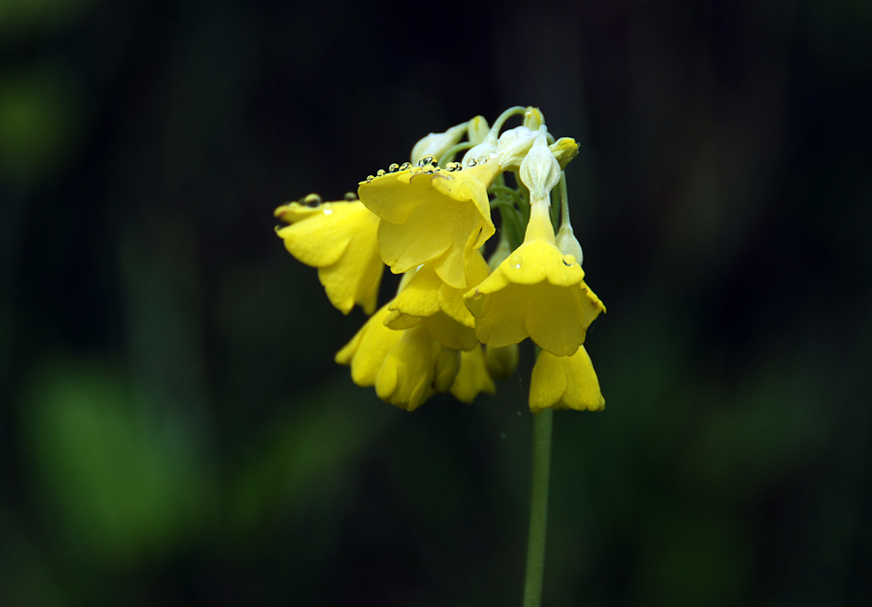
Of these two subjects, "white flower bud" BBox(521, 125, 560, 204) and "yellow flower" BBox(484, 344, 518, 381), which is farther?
"yellow flower" BBox(484, 344, 518, 381)

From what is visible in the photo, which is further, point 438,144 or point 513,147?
point 438,144

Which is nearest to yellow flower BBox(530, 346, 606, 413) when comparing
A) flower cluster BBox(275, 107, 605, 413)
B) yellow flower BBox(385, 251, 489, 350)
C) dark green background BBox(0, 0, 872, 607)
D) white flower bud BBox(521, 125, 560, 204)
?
flower cluster BBox(275, 107, 605, 413)

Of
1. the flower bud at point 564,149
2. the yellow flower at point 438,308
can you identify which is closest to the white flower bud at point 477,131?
the flower bud at point 564,149

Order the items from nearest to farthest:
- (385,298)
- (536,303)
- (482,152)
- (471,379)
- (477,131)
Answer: (536,303) < (482,152) < (477,131) < (471,379) < (385,298)

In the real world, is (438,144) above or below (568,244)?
above

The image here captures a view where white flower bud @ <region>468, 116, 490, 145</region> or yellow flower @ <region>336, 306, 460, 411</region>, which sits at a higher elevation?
white flower bud @ <region>468, 116, 490, 145</region>

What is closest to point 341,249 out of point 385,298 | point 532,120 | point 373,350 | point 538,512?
point 373,350

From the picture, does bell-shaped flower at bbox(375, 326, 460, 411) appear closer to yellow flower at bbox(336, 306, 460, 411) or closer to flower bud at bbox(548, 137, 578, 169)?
yellow flower at bbox(336, 306, 460, 411)

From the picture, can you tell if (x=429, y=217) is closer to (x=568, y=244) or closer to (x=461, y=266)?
(x=461, y=266)

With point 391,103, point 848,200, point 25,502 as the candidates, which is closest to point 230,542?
point 25,502
